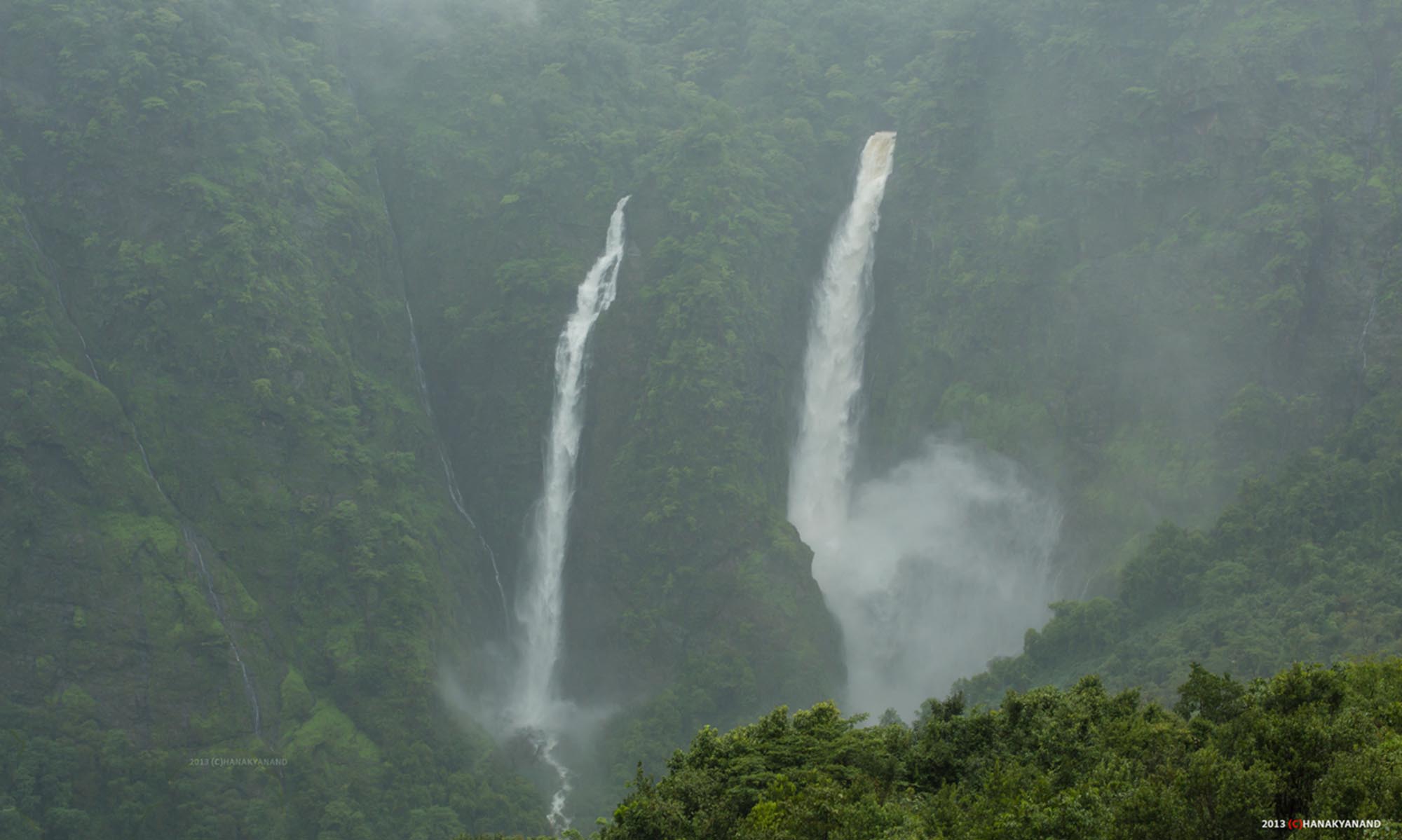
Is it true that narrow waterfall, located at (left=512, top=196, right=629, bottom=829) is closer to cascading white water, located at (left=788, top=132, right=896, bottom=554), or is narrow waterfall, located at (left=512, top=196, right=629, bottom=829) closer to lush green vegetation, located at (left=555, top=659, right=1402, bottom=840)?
cascading white water, located at (left=788, top=132, right=896, bottom=554)

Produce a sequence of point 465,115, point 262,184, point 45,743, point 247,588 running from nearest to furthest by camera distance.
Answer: point 45,743 → point 247,588 → point 262,184 → point 465,115

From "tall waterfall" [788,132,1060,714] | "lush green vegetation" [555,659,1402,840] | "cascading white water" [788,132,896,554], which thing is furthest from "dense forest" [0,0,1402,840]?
"lush green vegetation" [555,659,1402,840]

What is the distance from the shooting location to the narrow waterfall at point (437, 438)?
182 ft

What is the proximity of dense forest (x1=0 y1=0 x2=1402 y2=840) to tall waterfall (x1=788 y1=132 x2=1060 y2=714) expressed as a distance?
77cm

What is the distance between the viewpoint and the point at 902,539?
5444 cm

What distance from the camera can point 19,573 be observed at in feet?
147

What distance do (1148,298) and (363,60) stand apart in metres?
42.2

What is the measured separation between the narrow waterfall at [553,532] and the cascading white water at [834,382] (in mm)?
10008

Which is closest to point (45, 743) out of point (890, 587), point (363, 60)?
point (890, 587)

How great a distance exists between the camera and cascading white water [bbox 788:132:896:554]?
5694 cm

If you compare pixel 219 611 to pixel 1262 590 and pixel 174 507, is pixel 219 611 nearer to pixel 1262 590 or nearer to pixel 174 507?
pixel 174 507

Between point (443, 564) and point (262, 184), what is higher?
point (262, 184)

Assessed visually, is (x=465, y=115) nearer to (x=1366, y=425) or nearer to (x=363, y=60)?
(x=363, y=60)

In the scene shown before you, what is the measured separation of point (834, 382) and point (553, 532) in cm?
1461
